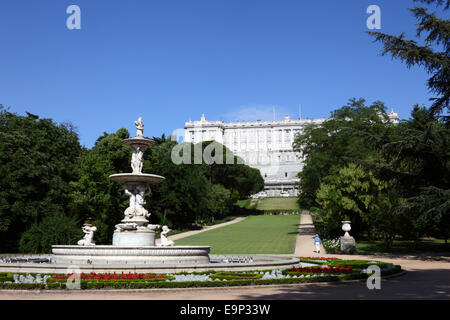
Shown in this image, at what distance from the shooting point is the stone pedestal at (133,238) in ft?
54.3

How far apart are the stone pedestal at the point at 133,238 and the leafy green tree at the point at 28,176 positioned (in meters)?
14.7

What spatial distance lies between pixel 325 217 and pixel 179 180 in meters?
17.0

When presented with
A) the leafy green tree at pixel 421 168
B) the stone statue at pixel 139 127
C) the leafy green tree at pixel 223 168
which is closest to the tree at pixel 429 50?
the leafy green tree at pixel 421 168

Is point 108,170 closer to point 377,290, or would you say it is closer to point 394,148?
Result: point 394,148

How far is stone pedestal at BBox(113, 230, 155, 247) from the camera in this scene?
16.5 meters

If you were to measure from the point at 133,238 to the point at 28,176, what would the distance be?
16.1 metres

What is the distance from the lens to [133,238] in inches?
653

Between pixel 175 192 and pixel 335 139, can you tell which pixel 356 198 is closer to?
pixel 335 139

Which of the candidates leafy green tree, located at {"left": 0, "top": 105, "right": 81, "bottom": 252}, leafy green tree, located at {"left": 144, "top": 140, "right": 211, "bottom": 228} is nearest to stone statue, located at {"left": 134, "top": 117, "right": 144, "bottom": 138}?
leafy green tree, located at {"left": 0, "top": 105, "right": 81, "bottom": 252}

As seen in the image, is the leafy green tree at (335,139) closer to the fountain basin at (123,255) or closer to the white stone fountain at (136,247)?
the white stone fountain at (136,247)

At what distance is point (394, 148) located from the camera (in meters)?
20.1

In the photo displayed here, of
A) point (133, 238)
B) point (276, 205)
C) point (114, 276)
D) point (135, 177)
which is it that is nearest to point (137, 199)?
point (135, 177)

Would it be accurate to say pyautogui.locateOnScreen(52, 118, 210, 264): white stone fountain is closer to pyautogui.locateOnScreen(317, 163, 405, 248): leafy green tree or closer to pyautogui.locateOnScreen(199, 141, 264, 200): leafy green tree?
pyautogui.locateOnScreen(317, 163, 405, 248): leafy green tree

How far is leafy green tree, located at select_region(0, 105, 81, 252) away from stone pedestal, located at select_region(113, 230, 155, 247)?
1467 cm
